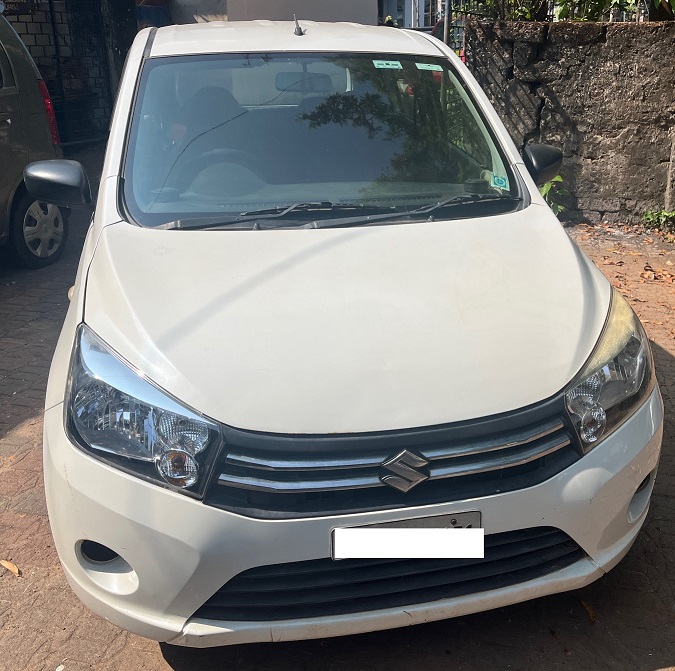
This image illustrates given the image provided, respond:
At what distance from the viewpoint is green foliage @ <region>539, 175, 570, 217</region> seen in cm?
742

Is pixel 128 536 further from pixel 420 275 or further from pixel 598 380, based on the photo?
pixel 598 380

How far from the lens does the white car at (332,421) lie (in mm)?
2109

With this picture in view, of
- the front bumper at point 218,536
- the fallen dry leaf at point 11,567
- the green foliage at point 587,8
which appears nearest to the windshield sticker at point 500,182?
the front bumper at point 218,536

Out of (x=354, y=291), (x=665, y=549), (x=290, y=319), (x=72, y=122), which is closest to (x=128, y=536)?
(x=290, y=319)

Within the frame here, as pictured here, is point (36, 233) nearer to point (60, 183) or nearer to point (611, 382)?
point (60, 183)

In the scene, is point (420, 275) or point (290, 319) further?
point (420, 275)

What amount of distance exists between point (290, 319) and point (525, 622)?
4.24 feet

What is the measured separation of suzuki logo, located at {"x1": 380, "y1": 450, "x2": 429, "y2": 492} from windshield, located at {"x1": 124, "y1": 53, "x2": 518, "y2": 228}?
1.20m

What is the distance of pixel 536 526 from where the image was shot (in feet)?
7.29

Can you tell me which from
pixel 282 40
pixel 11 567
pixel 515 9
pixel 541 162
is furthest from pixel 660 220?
pixel 11 567

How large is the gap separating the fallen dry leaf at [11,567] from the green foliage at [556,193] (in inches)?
228

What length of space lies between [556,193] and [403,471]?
5913mm

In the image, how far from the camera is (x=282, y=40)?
3.79 meters

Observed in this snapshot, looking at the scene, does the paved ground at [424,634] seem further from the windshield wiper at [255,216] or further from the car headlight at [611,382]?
the windshield wiper at [255,216]
